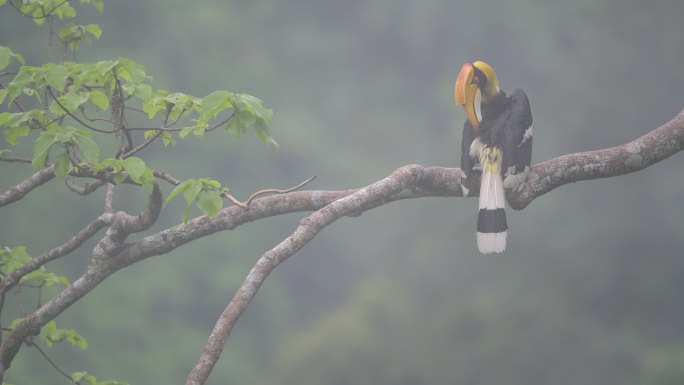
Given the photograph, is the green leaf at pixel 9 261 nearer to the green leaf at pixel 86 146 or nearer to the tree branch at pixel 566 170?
the green leaf at pixel 86 146

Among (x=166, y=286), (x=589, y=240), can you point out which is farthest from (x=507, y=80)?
(x=166, y=286)

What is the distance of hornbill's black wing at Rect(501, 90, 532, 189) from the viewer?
12.7ft

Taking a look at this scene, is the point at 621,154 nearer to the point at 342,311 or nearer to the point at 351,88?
the point at 342,311

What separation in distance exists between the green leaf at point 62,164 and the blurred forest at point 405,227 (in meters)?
12.7

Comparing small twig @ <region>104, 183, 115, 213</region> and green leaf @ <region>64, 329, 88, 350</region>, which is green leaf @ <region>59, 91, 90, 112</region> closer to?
small twig @ <region>104, 183, 115, 213</region>

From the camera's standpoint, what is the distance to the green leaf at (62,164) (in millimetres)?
2793

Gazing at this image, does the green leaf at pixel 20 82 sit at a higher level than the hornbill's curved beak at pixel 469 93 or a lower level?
lower

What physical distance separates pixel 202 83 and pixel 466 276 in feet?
25.2

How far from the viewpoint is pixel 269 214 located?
3.37 meters

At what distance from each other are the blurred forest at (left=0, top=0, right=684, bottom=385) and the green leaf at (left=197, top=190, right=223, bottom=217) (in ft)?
41.3

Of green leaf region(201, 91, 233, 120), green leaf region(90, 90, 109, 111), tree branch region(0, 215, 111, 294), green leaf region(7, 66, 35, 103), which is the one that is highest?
green leaf region(7, 66, 35, 103)

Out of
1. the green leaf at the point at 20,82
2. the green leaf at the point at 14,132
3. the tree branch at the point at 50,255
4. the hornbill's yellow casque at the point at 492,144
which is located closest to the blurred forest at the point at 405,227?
the hornbill's yellow casque at the point at 492,144

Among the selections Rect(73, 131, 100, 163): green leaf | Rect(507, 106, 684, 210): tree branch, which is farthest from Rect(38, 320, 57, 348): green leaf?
Rect(507, 106, 684, 210): tree branch

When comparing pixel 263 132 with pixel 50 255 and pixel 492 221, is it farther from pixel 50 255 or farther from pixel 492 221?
pixel 492 221
